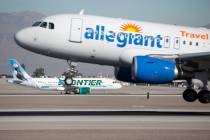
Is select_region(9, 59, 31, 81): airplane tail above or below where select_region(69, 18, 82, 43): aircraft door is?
above

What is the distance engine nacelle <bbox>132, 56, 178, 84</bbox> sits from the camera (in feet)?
89.7

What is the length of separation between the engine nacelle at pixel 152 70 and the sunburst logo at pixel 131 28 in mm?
3157

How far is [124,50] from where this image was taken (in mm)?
30641

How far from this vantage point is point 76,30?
3028cm

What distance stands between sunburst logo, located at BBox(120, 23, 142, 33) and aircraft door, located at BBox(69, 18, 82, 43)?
106 inches

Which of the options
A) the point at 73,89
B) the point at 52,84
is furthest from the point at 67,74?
the point at 52,84

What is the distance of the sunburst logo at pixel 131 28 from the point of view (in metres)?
30.7

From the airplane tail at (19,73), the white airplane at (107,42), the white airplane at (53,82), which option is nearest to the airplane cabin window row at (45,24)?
the white airplane at (107,42)

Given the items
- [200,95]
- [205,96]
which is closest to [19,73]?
[200,95]

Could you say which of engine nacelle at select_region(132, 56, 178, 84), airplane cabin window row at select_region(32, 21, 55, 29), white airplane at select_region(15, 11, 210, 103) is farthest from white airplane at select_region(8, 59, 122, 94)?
engine nacelle at select_region(132, 56, 178, 84)

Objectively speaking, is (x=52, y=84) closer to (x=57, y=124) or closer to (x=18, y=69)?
(x=18, y=69)

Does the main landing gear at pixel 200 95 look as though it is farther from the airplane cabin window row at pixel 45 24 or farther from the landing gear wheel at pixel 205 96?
the airplane cabin window row at pixel 45 24

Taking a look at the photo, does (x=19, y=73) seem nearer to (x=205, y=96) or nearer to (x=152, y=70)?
(x=205, y=96)

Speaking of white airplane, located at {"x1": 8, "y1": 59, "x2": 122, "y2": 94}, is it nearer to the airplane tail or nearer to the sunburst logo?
the airplane tail
